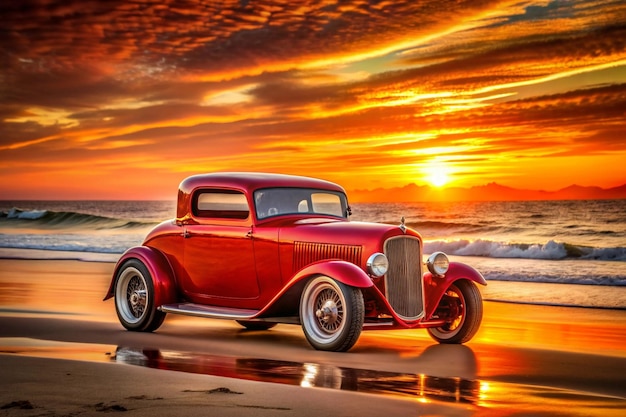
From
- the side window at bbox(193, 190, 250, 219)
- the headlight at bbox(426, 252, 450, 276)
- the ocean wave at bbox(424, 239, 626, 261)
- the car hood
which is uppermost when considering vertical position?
the ocean wave at bbox(424, 239, 626, 261)

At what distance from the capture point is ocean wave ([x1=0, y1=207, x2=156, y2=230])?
53.3 metres

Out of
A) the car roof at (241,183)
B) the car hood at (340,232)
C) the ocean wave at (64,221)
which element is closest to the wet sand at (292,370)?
the car hood at (340,232)

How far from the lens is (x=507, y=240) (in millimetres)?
40875

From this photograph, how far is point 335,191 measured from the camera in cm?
1195

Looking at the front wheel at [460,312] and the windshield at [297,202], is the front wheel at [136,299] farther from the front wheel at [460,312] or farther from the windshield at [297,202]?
the front wheel at [460,312]

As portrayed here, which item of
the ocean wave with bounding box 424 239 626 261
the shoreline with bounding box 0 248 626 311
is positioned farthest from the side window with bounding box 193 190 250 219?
the ocean wave with bounding box 424 239 626 261

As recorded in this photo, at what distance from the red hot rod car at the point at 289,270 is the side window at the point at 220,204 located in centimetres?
1

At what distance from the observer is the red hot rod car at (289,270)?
31.5 feet

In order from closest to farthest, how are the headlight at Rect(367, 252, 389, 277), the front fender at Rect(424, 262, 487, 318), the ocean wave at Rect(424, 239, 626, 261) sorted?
the headlight at Rect(367, 252, 389, 277), the front fender at Rect(424, 262, 487, 318), the ocean wave at Rect(424, 239, 626, 261)

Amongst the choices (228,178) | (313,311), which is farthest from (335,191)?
(313,311)

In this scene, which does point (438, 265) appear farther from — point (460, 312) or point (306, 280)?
point (306, 280)

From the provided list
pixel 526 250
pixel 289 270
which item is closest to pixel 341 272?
pixel 289 270

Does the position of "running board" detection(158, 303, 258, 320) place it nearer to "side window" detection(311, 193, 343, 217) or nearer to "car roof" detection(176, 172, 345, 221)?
"car roof" detection(176, 172, 345, 221)

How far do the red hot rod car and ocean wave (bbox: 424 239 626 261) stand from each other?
2146 cm
